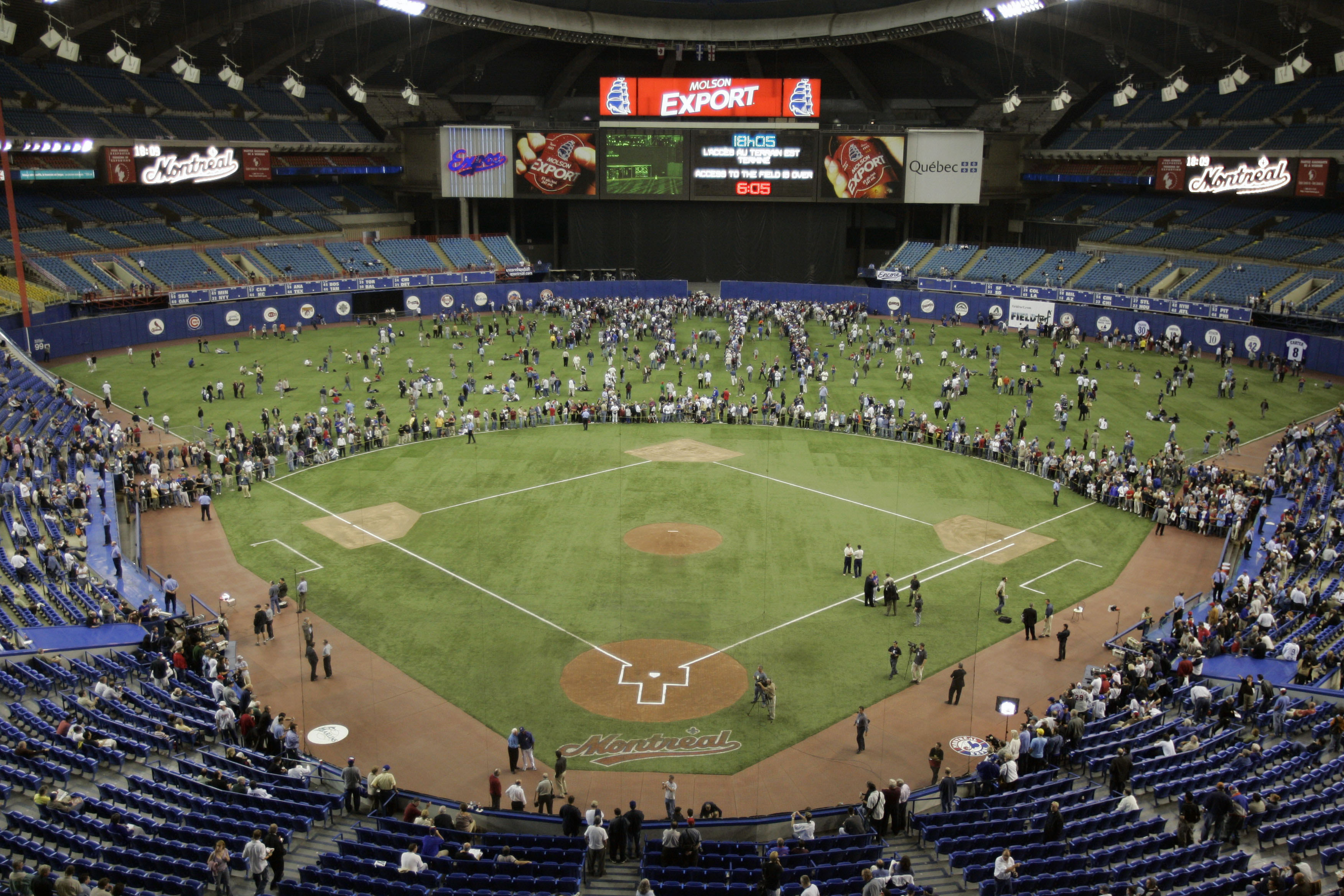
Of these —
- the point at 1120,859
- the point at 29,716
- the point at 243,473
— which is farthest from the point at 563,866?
the point at 243,473

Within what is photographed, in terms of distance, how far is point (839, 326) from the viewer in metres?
70.8

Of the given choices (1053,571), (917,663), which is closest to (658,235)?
(1053,571)

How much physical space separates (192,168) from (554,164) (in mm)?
27025

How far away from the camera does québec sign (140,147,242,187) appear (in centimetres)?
6988

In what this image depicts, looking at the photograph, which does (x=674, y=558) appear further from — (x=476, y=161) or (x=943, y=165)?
(x=476, y=161)

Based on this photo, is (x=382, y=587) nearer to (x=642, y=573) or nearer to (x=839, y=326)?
(x=642, y=573)

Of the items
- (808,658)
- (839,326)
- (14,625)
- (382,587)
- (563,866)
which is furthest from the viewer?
(839,326)

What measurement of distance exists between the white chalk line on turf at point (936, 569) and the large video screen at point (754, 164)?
5030 cm

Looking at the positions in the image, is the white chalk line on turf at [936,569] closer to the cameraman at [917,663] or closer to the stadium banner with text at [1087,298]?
the cameraman at [917,663]

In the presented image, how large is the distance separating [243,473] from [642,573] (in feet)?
57.7

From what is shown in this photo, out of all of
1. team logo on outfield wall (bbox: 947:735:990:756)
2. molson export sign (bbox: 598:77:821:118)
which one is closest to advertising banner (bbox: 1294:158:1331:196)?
molson export sign (bbox: 598:77:821:118)

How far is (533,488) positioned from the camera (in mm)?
Answer: 40094

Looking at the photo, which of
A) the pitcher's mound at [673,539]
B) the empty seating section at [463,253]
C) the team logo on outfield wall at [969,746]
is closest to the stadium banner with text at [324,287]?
the empty seating section at [463,253]

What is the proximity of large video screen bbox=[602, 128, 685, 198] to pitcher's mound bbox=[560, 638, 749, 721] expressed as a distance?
62.2 meters
